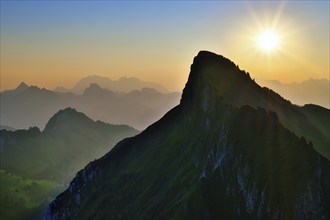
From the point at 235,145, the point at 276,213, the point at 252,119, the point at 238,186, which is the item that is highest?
the point at 252,119

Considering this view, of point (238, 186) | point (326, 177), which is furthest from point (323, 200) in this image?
point (238, 186)

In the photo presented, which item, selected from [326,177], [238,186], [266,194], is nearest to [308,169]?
[326,177]

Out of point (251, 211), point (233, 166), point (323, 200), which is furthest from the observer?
point (233, 166)

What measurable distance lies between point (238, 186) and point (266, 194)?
59.7ft

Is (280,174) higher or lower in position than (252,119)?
lower

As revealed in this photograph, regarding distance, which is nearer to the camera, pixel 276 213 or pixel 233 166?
pixel 276 213

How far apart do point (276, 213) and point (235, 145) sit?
36.9 metres

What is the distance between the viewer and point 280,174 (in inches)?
6836

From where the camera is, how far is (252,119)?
199 m

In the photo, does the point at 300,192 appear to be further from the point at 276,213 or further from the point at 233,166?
the point at 233,166

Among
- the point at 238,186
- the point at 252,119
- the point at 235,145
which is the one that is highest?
the point at 252,119

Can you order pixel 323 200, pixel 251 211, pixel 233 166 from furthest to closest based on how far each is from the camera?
pixel 233 166
pixel 251 211
pixel 323 200

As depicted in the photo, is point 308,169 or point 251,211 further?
point 251,211

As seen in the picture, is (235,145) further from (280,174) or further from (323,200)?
(323,200)
